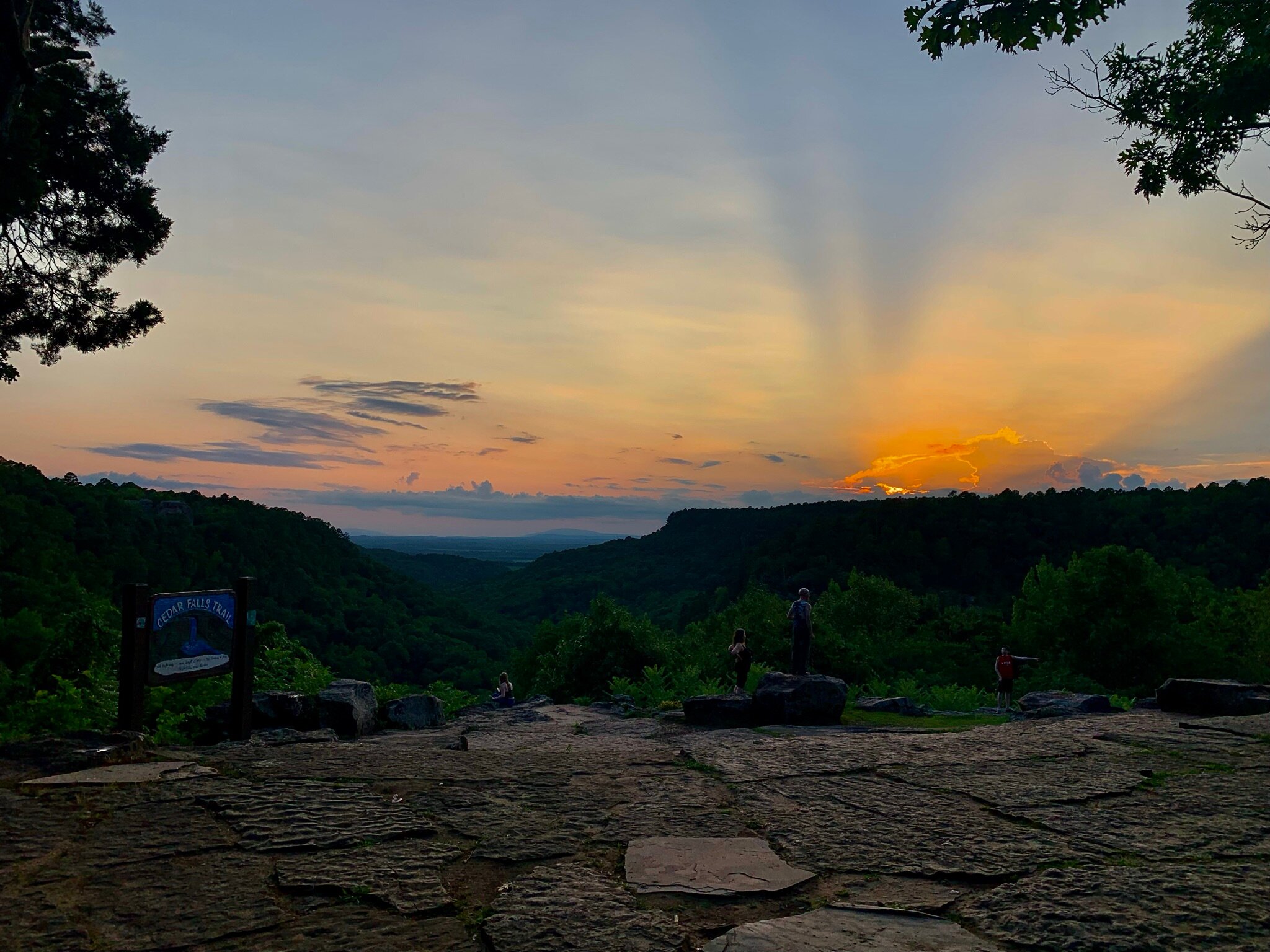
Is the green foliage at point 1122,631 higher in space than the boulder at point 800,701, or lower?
lower

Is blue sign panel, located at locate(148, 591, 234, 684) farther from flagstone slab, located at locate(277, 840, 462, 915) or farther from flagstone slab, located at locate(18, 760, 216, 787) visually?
flagstone slab, located at locate(277, 840, 462, 915)

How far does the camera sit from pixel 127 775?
5.15 meters

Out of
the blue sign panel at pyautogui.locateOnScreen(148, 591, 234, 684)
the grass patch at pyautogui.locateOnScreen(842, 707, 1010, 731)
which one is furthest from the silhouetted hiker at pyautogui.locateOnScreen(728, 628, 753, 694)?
the blue sign panel at pyautogui.locateOnScreen(148, 591, 234, 684)

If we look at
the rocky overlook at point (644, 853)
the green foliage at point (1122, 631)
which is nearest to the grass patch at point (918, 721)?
the rocky overlook at point (644, 853)

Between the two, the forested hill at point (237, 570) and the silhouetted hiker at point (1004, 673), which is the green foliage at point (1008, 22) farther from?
the forested hill at point (237, 570)

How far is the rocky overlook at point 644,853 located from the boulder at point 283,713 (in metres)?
2.85

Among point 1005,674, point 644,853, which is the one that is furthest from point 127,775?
point 1005,674

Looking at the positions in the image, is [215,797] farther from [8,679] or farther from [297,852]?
[8,679]

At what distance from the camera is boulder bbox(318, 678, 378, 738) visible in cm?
918

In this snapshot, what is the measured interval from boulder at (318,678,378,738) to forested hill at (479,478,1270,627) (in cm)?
6268

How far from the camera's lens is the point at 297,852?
3660 mm

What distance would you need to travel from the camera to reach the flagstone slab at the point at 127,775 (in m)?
4.90

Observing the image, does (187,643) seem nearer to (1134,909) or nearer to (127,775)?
(127,775)

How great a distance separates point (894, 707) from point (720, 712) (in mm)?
3622
